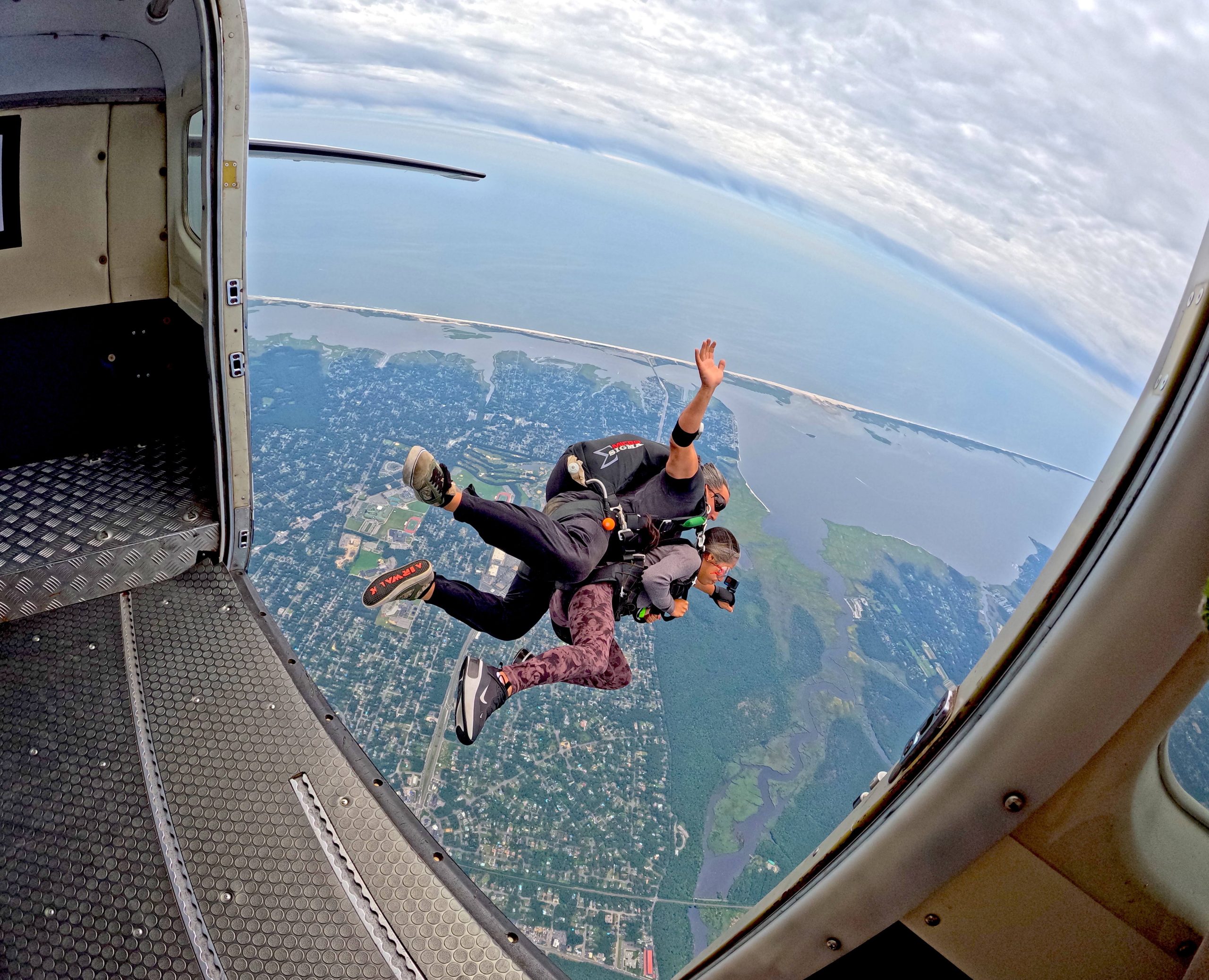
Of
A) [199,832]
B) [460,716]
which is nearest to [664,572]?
[460,716]

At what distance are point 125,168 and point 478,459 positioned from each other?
5.72 m

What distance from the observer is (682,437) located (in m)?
3.01

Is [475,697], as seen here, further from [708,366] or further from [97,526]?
[97,526]

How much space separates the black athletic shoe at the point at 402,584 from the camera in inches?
103

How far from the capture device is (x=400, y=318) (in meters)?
16.3

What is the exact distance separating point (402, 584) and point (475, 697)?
55 cm

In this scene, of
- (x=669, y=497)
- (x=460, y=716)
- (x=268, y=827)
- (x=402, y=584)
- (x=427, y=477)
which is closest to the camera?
(x=268, y=827)

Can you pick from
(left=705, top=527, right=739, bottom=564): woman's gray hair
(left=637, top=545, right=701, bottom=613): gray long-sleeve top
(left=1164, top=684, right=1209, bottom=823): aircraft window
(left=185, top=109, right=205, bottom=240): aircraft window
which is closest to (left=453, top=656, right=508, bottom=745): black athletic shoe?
(left=637, top=545, right=701, bottom=613): gray long-sleeve top

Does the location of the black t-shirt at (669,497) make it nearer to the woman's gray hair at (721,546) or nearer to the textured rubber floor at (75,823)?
the woman's gray hair at (721,546)

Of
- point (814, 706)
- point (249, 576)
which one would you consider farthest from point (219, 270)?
point (814, 706)

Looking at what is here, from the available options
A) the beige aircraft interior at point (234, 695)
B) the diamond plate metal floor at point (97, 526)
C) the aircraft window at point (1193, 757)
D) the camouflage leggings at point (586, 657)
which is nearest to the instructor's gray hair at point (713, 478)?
the camouflage leggings at point (586, 657)

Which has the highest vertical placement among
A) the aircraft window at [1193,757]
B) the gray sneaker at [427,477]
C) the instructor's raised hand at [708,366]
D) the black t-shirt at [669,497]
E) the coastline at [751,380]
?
the aircraft window at [1193,757]

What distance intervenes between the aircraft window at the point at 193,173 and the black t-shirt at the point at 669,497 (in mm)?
2217

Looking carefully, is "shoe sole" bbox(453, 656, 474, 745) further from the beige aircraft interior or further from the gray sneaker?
the gray sneaker
